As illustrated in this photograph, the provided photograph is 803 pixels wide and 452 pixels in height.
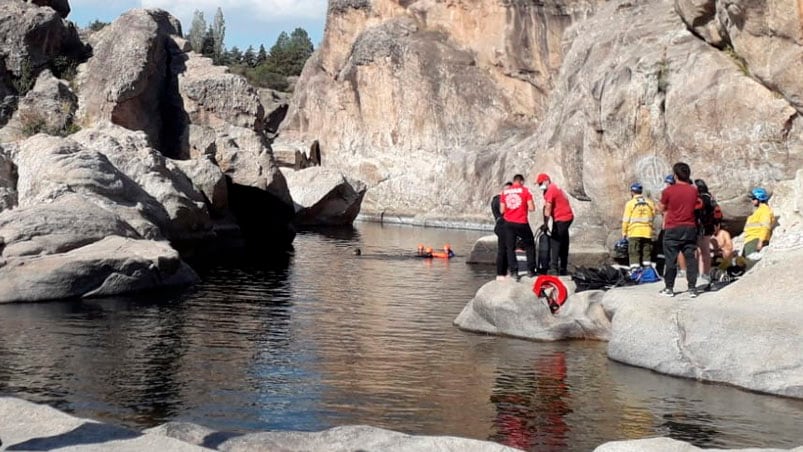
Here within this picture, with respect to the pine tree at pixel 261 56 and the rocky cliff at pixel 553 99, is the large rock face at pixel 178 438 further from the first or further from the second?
the pine tree at pixel 261 56

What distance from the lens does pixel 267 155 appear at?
39.8m

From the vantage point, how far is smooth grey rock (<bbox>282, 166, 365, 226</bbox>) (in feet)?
171

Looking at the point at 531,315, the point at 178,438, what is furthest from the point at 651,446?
the point at 531,315

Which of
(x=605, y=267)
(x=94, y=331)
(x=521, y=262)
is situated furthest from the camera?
(x=521, y=262)

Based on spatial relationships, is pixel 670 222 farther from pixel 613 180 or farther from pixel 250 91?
pixel 250 91

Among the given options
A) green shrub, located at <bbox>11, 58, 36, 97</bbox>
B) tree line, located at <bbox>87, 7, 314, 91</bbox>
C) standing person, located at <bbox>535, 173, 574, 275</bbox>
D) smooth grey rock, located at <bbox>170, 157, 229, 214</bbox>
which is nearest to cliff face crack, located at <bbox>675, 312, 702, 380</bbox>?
standing person, located at <bbox>535, 173, 574, 275</bbox>

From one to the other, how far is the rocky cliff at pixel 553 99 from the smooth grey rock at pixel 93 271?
14.2 m

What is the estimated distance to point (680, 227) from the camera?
15008mm

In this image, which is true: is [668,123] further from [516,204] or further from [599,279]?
[599,279]

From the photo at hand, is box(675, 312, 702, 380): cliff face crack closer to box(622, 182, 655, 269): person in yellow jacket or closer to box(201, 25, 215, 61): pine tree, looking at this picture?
box(622, 182, 655, 269): person in yellow jacket

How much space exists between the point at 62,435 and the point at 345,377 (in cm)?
511

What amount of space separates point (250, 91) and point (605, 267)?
27.7 metres

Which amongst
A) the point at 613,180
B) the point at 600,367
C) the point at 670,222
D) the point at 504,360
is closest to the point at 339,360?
the point at 504,360

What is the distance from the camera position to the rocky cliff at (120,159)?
67.4 feet
